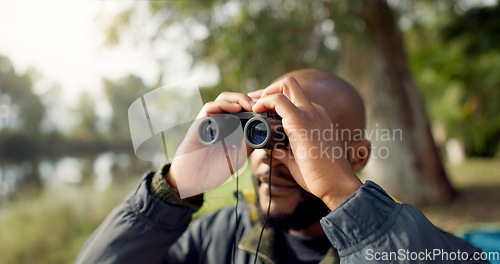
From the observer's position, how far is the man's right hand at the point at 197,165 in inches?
51.1

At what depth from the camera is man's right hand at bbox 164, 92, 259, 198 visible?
4.26 feet

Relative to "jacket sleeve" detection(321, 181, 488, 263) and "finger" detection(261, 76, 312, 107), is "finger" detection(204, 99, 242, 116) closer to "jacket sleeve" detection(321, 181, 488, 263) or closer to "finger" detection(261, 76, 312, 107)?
"finger" detection(261, 76, 312, 107)

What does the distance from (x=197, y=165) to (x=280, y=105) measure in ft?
1.55

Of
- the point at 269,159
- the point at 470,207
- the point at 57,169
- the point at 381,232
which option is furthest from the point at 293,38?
the point at 57,169

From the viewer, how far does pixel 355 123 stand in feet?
4.92

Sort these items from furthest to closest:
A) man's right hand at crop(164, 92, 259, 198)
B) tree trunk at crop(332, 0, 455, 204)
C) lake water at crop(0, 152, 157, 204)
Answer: lake water at crop(0, 152, 157, 204) < tree trunk at crop(332, 0, 455, 204) < man's right hand at crop(164, 92, 259, 198)

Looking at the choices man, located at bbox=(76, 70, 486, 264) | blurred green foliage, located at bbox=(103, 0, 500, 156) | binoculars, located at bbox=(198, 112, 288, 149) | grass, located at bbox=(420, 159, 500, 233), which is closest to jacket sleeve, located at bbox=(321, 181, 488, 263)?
man, located at bbox=(76, 70, 486, 264)

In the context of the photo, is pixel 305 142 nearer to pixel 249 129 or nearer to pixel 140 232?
pixel 249 129

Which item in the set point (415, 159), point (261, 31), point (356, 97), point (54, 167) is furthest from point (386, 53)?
point (54, 167)

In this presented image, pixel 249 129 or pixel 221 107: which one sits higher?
pixel 221 107

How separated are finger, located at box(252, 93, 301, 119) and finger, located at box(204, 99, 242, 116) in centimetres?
10

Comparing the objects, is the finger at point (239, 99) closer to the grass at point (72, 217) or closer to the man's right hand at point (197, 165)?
the man's right hand at point (197, 165)

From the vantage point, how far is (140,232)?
1.32 meters

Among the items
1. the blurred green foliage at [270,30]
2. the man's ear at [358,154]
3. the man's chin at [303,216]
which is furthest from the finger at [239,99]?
the blurred green foliage at [270,30]
